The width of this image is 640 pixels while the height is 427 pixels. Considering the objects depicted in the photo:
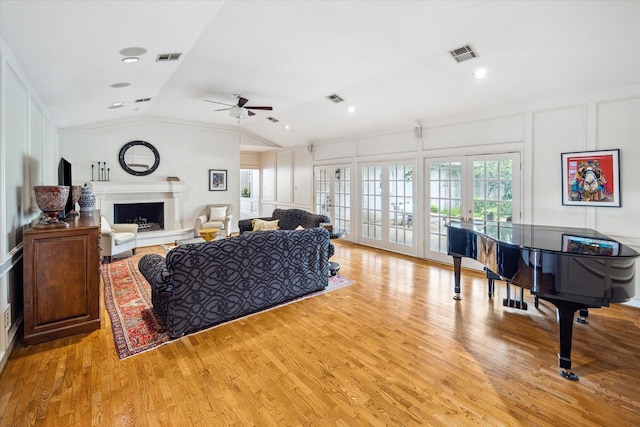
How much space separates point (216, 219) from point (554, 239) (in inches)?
264

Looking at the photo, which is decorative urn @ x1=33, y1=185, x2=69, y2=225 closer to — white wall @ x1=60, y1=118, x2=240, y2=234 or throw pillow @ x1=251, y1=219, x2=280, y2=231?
throw pillow @ x1=251, y1=219, x2=280, y2=231

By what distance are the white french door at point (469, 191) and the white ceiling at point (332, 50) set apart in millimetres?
806

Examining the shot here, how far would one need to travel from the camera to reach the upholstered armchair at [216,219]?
747 cm

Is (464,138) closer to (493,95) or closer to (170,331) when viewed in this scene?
(493,95)

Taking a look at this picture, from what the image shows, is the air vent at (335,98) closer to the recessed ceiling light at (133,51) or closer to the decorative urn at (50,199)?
the recessed ceiling light at (133,51)

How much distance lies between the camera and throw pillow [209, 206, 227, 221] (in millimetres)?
7762

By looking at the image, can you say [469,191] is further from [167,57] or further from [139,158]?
[139,158]

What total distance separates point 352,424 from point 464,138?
4.74m

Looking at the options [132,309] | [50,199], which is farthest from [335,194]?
[50,199]

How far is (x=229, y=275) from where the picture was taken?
10.3ft

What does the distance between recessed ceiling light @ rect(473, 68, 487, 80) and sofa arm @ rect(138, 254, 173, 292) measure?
4.25m

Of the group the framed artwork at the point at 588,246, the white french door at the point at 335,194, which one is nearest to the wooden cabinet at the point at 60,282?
the framed artwork at the point at 588,246

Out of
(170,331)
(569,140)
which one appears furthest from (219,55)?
(569,140)

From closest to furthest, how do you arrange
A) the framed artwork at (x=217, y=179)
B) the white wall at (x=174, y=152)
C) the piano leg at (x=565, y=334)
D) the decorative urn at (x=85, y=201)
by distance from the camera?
the piano leg at (x=565, y=334) → the decorative urn at (x=85, y=201) → the white wall at (x=174, y=152) → the framed artwork at (x=217, y=179)
